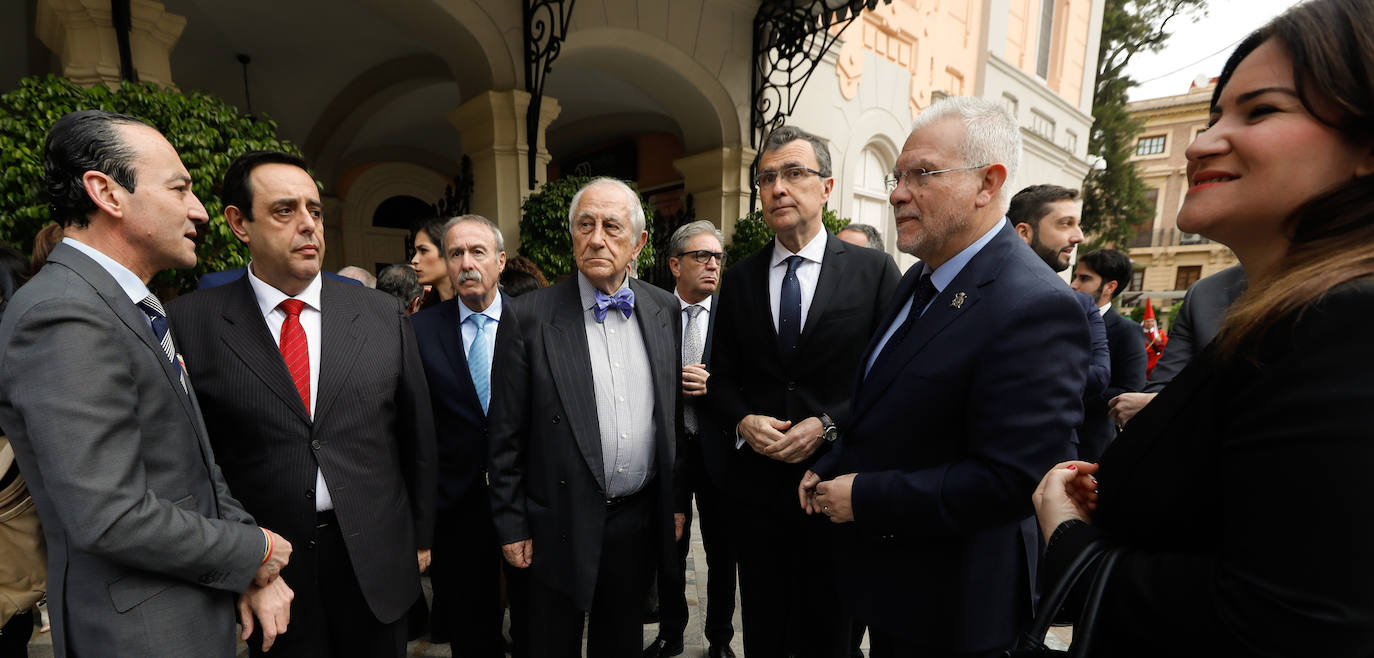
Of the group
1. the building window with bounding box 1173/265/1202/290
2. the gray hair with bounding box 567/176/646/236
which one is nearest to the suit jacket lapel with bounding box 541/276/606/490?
the gray hair with bounding box 567/176/646/236

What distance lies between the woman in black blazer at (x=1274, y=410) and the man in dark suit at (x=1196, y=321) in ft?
5.82

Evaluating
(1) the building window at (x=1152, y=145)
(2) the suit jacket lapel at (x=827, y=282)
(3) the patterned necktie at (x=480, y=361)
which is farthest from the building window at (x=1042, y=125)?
(1) the building window at (x=1152, y=145)

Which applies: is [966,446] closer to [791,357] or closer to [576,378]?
[791,357]

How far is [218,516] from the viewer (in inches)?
57.9

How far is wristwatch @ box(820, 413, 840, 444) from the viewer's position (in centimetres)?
195

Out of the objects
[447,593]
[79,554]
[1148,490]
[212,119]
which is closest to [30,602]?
[79,554]

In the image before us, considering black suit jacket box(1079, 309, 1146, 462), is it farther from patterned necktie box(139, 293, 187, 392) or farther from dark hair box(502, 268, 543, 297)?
patterned necktie box(139, 293, 187, 392)

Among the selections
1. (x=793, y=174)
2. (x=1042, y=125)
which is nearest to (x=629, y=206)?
(x=793, y=174)

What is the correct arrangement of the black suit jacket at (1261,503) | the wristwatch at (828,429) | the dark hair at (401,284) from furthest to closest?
the dark hair at (401,284), the wristwatch at (828,429), the black suit jacket at (1261,503)

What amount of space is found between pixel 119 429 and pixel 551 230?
166 inches

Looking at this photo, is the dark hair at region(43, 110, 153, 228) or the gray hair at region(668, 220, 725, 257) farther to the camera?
the gray hair at region(668, 220, 725, 257)

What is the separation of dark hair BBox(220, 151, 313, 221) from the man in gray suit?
0.27 m

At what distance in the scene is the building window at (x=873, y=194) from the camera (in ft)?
29.8

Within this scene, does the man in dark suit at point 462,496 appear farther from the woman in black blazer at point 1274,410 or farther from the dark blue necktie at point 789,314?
→ the woman in black blazer at point 1274,410
